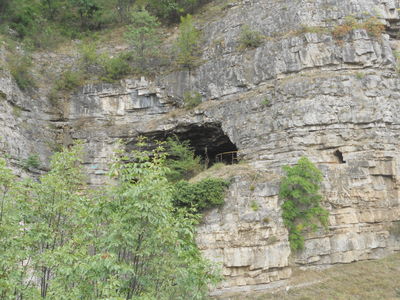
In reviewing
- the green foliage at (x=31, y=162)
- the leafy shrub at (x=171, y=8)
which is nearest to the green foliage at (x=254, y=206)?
the green foliage at (x=31, y=162)

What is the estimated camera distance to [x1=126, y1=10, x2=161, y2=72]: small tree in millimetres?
24906

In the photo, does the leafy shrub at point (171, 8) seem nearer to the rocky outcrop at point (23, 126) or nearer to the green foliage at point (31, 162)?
the rocky outcrop at point (23, 126)

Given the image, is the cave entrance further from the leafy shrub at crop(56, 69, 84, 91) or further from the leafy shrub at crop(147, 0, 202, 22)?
the leafy shrub at crop(147, 0, 202, 22)

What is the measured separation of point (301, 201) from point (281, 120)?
4599mm

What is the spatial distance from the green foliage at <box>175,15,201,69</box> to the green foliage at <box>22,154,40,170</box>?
10275 mm

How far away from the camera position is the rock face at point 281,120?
16.4 metres

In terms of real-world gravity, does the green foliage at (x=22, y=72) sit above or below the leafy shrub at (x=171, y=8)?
below

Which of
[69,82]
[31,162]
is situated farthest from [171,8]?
[31,162]

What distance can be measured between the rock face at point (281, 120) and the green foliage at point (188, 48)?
68 centimetres

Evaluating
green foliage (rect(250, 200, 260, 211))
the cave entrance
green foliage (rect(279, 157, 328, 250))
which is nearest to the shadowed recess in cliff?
the cave entrance

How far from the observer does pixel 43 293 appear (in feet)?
25.2

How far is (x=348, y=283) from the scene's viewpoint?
596 inches

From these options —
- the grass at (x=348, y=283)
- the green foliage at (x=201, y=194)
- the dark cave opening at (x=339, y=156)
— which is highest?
the dark cave opening at (x=339, y=156)

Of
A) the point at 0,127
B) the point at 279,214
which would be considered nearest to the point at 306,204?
the point at 279,214
